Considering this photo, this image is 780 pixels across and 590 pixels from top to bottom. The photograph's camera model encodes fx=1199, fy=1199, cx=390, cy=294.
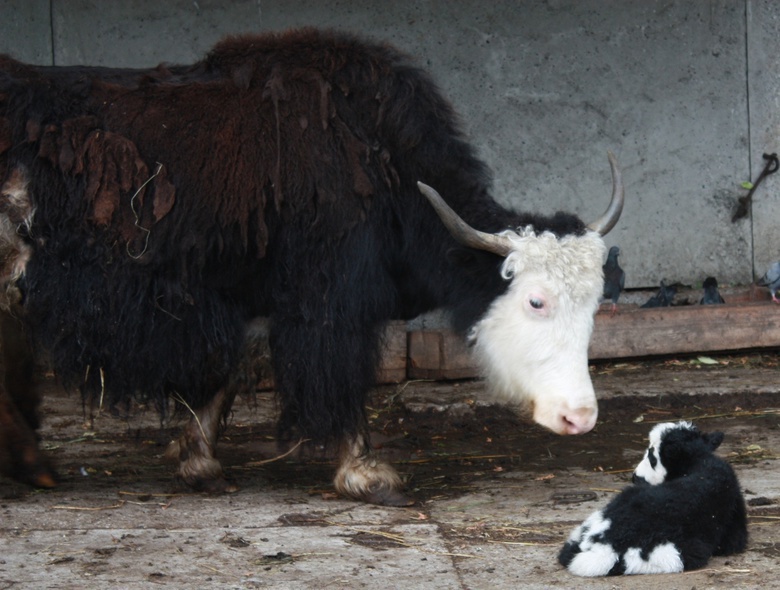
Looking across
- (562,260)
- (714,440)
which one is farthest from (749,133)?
(714,440)

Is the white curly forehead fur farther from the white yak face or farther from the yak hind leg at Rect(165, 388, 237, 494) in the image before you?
the yak hind leg at Rect(165, 388, 237, 494)

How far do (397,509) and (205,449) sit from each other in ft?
2.98

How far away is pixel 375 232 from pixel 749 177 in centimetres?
382

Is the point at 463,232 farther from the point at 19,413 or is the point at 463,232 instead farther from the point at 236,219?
the point at 19,413

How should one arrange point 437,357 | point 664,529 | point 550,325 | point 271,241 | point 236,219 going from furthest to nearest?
point 437,357
point 271,241
point 236,219
point 550,325
point 664,529

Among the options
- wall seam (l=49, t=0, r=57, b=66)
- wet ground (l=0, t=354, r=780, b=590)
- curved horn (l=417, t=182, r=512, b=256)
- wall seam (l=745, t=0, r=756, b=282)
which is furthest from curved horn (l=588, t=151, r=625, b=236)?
wall seam (l=49, t=0, r=57, b=66)

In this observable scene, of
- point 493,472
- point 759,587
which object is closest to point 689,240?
point 493,472

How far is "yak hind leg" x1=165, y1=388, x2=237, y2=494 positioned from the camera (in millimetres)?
4973

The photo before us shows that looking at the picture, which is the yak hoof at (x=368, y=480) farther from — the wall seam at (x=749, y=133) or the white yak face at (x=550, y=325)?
the wall seam at (x=749, y=133)

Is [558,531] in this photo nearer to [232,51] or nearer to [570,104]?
[232,51]

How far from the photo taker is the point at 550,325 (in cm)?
450

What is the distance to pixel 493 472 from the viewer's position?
527 cm

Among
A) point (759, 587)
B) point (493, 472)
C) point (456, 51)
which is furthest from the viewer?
point (456, 51)

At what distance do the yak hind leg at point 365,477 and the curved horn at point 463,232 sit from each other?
3.04 ft
